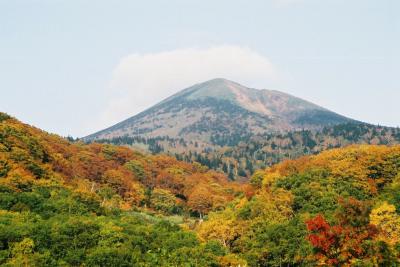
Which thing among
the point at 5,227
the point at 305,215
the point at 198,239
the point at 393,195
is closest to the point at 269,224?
the point at 305,215

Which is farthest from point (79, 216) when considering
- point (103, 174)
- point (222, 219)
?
point (103, 174)

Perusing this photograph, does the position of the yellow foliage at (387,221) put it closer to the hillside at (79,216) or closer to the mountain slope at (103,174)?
the hillside at (79,216)

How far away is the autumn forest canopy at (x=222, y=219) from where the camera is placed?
197ft

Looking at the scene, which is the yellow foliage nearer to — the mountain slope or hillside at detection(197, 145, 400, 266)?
hillside at detection(197, 145, 400, 266)

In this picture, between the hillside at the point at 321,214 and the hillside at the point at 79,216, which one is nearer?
the hillside at the point at 321,214

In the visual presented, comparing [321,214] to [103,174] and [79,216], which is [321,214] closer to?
[79,216]

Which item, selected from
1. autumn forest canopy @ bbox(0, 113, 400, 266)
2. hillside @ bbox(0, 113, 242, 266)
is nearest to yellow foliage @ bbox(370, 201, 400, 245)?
autumn forest canopy @ bbox(0, 113, 400, 266)

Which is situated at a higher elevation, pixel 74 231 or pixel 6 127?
pixel 6 127

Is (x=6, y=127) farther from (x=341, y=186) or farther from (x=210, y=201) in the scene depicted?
(x=341, y=186)

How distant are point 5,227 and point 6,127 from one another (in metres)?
47.2

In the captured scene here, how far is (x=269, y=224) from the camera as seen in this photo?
90.2 meters

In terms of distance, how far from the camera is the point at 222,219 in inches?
3964

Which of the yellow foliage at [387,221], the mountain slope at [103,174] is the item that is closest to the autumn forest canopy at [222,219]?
the yellow foliage at [387,221]

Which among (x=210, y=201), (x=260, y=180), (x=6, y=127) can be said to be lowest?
(x=210, y=201)
